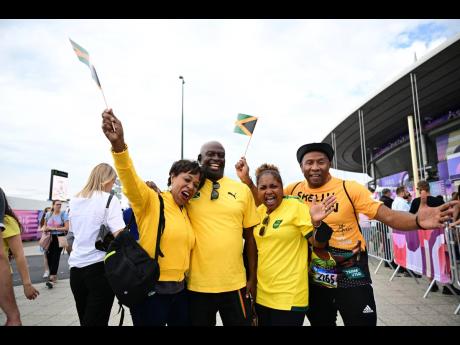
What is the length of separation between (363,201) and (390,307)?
11.0 feet

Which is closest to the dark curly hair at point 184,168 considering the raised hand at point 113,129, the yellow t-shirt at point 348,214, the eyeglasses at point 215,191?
the eyeglasses at point 215,191

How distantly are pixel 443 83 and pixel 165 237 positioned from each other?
822 inches

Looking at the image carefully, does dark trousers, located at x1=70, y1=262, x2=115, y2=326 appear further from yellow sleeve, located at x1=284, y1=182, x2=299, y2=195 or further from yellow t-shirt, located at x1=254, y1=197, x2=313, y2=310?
yellow sleeve, located at x1=284, y1=182, x2=299, y2=195

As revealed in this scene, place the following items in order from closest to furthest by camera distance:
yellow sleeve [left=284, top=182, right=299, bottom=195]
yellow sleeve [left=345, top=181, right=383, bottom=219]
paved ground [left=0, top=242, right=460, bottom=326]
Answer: yellow sleeve [left=345, top=181, right=383, bottom=219] → yellow sleeve [left=284, top=182, right=299, bottom=195] → paved ground [left=0, top=242, right=460, bottom=326]

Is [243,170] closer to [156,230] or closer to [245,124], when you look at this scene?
[245,124]

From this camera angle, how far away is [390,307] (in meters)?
4.69

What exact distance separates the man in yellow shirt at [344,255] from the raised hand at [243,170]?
0.68 m

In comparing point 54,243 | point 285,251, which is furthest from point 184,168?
point 54,243

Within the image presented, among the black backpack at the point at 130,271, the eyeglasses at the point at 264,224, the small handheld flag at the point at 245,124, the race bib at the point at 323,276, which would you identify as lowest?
the race bib at the point at 323,276

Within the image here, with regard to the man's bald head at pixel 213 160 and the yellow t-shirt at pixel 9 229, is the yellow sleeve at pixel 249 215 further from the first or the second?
the yellow t-shirt at pixel 9 229

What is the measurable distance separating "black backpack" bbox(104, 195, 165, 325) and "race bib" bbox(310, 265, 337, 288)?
1.34 m

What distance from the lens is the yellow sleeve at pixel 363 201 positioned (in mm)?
2426

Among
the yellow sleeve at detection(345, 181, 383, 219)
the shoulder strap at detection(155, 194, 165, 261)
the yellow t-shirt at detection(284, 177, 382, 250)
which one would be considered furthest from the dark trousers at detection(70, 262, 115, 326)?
the yellow sleeve at detection(345, 181, 383, 219)

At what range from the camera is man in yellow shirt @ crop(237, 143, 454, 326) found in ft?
7.62
